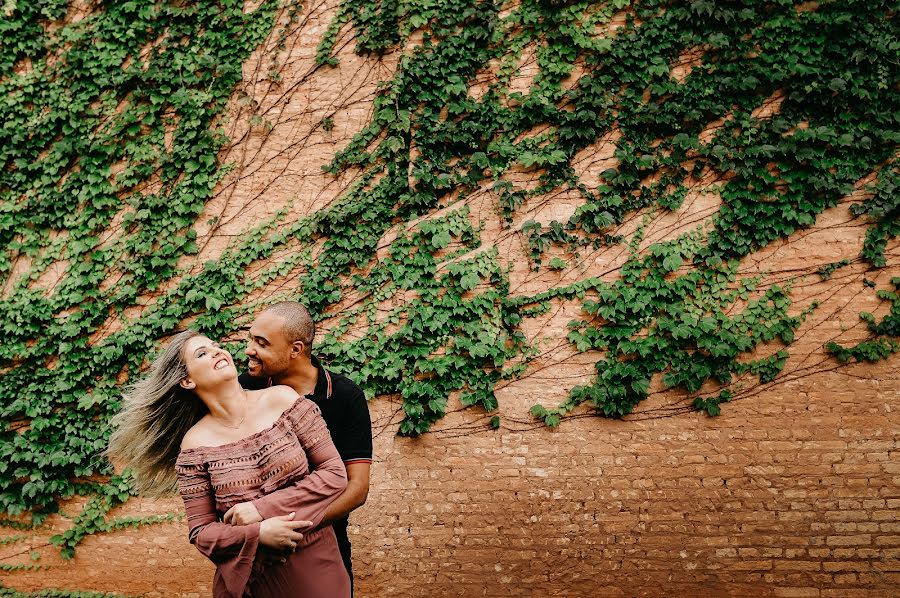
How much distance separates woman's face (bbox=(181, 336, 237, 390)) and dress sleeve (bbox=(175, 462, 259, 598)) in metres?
0.38

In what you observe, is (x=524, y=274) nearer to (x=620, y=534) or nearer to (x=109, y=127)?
(x=620, y=534)

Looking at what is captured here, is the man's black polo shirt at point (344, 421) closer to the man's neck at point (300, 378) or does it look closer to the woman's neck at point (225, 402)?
the man's neck at point (300, 378)

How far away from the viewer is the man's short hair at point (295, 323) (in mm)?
3316

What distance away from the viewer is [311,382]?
3295 mm

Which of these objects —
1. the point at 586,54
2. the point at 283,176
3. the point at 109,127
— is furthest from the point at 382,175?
the point at 109,127

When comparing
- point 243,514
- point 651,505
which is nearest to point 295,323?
point 243,514

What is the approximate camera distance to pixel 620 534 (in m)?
5.12

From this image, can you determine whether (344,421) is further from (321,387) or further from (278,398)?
(278,398)

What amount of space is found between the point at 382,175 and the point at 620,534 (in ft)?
12.7

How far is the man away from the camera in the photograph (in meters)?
3.09

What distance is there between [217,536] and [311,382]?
0.98 metres

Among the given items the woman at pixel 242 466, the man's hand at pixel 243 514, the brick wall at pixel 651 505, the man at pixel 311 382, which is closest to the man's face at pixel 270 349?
the man at pixel 311 382

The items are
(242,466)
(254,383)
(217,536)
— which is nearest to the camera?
(217,536)

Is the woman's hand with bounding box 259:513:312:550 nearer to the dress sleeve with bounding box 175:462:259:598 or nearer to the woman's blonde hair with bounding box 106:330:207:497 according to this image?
the dress sleeve with bounding box 175:462:259:598
